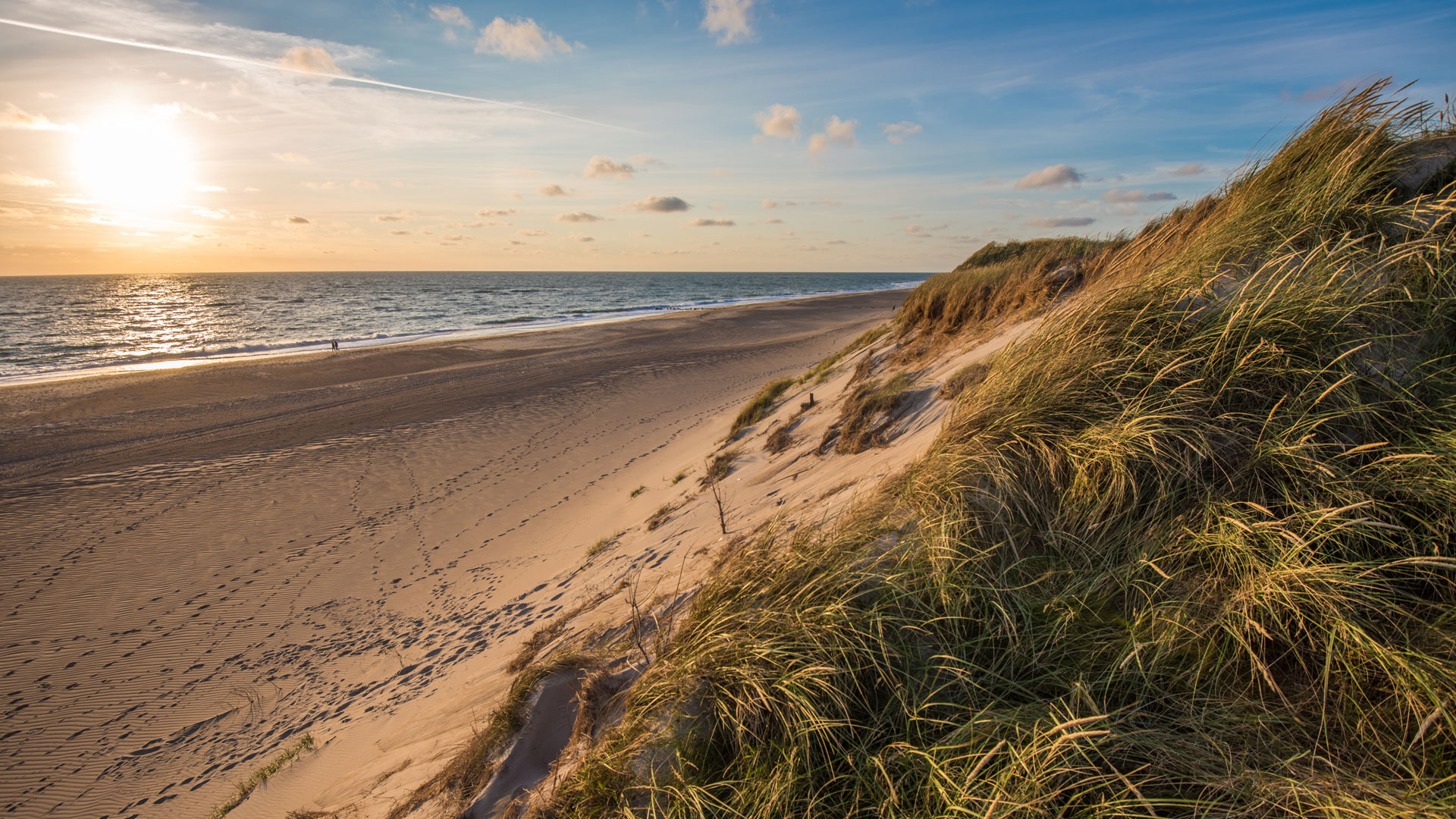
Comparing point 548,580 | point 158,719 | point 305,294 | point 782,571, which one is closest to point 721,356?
point 548,580

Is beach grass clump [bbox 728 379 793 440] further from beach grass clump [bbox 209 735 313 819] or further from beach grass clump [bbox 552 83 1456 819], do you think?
beach grass clump [bbox 552 83 1456 819]

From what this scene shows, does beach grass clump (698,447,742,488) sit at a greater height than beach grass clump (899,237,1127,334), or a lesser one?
lesser

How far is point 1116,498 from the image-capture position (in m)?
2.68

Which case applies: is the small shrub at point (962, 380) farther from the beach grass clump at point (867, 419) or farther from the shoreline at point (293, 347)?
the shoreline at point (293, 347)

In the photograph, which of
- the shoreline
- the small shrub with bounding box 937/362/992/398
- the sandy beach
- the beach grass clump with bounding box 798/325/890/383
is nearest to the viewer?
the sandy beach

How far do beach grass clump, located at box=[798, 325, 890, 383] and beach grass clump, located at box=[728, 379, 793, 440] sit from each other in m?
0.73

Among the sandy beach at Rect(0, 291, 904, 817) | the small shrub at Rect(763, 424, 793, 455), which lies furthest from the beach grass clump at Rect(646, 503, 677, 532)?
the small shrub at Rect(763, 424, 793, 455)

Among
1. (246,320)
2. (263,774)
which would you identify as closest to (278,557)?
(263,774)

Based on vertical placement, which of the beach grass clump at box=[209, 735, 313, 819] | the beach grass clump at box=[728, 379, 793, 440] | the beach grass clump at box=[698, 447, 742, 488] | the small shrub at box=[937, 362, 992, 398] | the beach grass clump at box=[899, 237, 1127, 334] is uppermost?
the beach grass clump at box=[899, 237, 1127, 334]

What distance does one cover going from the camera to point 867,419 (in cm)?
689

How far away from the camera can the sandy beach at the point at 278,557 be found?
16.2 ft

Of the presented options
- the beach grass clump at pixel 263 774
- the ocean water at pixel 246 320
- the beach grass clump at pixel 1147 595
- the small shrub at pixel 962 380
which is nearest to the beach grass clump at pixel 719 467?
the small shrub at pixel 962 380

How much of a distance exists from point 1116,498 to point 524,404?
15.3 m

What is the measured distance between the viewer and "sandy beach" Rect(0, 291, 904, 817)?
4949 millimetres
